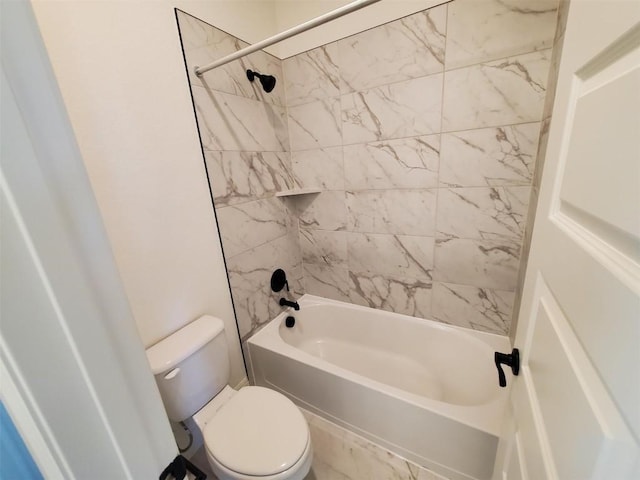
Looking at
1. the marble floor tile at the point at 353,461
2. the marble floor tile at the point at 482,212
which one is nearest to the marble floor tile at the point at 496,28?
the marble floor tile at the point at 482,212

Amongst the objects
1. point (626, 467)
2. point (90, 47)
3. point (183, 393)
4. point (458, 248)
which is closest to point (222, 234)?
point (183, 393)

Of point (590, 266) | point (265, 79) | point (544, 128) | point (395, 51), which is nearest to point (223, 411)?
point (590, 266)

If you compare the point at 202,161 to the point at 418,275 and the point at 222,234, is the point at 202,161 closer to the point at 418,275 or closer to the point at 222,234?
the point at 222,234

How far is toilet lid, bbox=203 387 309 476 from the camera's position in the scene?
0.94 m

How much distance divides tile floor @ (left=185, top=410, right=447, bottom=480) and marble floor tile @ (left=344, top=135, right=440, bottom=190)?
4.72ft

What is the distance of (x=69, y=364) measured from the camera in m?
0.28

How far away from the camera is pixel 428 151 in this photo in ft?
4.70

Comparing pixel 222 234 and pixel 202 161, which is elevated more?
pixel 202 161

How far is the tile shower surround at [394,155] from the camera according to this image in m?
1.22

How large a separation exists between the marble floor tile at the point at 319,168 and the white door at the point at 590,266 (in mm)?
1272

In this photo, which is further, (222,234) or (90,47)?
(222,234)

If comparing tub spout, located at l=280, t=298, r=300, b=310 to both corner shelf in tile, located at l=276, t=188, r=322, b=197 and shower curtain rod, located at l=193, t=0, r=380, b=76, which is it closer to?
corner shelf in tile, located at l=276, t=188, r=322, b=197

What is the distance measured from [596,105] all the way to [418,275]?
55.1 inches

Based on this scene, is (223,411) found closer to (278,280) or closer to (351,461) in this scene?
(351,461)
